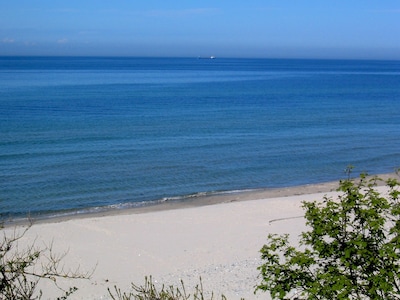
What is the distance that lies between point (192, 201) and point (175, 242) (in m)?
5.15

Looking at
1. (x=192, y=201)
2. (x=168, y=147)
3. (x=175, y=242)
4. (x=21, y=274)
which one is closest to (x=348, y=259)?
(x=21, y=274)

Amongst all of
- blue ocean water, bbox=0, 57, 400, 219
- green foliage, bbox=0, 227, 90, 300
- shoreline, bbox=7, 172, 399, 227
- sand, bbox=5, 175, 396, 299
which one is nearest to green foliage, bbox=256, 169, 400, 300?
green foliage, bbox=0, 227, 90, 300

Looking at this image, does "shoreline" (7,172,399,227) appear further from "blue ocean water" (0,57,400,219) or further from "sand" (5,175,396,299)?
"blue ocean water" (0,57,400,219)

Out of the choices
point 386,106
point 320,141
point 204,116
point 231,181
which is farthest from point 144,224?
point 386,106

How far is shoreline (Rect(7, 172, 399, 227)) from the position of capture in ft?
58.6

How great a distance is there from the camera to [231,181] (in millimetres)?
22781

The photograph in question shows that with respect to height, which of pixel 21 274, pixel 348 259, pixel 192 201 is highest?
pixel 348 259

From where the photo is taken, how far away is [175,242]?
48.7 ft

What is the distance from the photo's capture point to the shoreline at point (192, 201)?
58.6 feet

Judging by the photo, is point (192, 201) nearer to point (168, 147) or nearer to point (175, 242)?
point (175, 242)

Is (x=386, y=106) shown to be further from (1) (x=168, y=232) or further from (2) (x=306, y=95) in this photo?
(1) (x=168, y=232)

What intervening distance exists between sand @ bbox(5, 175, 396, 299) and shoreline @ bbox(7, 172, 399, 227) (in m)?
0.11

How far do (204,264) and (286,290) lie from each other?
24.4 ft

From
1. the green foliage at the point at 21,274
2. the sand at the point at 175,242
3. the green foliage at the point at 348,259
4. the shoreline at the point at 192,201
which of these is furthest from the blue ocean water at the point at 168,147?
the green foliage at the point at 348,259
